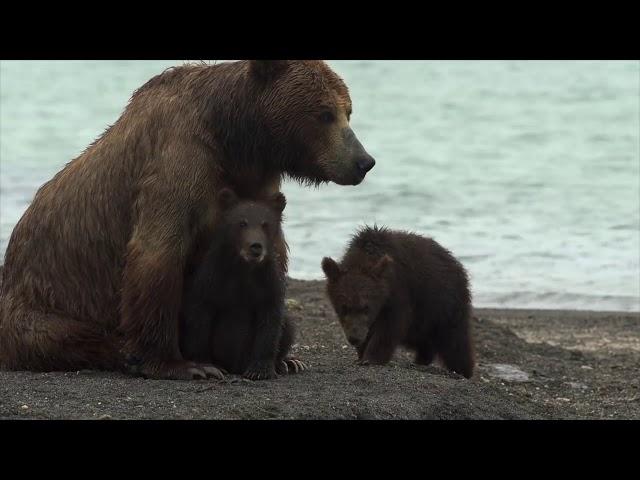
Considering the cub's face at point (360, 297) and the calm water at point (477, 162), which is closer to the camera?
the cub's face at point (360, 297)

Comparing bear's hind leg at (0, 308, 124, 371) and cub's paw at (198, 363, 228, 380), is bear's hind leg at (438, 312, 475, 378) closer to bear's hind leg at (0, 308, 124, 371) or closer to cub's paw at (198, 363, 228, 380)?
cub's paw at (198, 363, 228, 380)

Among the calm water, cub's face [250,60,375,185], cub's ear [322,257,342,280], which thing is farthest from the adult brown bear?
the calm water

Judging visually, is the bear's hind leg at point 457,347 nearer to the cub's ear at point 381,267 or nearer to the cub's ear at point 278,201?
the cub's ear at point 381,267

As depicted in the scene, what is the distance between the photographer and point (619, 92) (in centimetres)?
2861

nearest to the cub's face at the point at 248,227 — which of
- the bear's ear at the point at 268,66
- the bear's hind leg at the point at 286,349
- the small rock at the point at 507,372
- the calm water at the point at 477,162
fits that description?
the bear's hind leg at the point at 286,349

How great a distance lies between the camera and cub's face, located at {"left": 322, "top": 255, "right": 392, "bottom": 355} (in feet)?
30.8

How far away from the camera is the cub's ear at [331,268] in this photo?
9562 millimetres

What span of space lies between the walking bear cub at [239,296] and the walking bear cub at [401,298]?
4.70 feet

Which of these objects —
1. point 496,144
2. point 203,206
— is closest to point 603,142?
point 496,144

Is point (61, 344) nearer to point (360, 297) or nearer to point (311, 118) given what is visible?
point (311, 118)

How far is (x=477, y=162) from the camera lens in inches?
861

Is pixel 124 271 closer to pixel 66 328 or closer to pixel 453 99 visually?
pixel 66 328

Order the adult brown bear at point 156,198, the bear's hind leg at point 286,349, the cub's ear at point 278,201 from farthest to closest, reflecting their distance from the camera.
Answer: the bear's hind leg at point 286,349 → the cub's ear at point 278,201 → the adult brown bear at point 156,198

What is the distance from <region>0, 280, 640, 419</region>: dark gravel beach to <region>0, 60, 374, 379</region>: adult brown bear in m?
0.24
